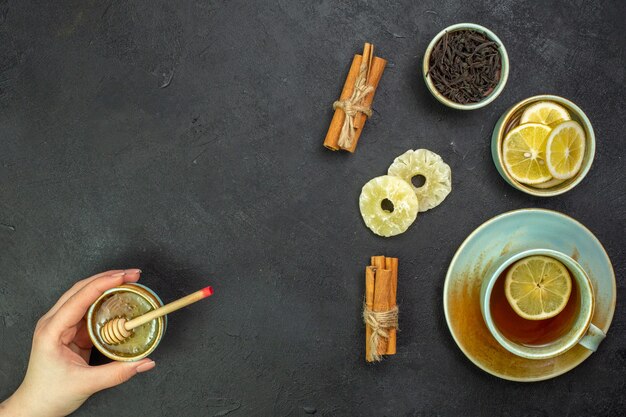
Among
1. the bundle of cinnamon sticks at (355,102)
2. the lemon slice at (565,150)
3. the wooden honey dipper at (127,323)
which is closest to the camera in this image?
the wooden honey dipper at (127,323)

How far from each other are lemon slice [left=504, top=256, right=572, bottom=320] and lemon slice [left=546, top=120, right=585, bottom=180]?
31cm

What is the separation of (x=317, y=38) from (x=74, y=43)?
91 centimetres

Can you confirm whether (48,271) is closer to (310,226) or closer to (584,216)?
(310,226)

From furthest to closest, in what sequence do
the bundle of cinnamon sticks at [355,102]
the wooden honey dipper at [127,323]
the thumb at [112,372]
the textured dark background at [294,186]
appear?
the textured dark background at [294,186] → the bundle of cinnamon sticks at [355,102] → the thumb at [112,372] → the wooden honey dipper at [127,323]

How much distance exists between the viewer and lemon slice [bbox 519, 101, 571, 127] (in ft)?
6.75

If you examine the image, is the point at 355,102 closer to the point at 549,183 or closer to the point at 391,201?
the point at 391,201

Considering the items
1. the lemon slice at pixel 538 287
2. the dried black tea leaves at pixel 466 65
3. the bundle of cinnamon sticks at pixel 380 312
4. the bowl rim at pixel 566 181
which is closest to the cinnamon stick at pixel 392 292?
the bundle of cinnamon sticks at pixel 380 312

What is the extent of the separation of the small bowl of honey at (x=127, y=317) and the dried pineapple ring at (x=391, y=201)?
0.80 m

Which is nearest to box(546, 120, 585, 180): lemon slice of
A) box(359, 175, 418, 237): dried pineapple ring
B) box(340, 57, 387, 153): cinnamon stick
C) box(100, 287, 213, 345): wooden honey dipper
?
box(359, 175, 418, 237): dried pineapple ring

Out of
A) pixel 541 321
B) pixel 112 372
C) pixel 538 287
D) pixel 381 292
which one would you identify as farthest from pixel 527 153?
pixel 112 372

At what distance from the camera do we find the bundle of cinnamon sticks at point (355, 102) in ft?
6.78

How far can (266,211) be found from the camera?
218 cm

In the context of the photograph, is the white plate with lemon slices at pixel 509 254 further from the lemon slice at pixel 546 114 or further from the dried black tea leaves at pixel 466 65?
the dried black tea leaves at pixel 466 65

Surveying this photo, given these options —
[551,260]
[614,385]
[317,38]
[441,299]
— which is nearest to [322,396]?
[441,299]
